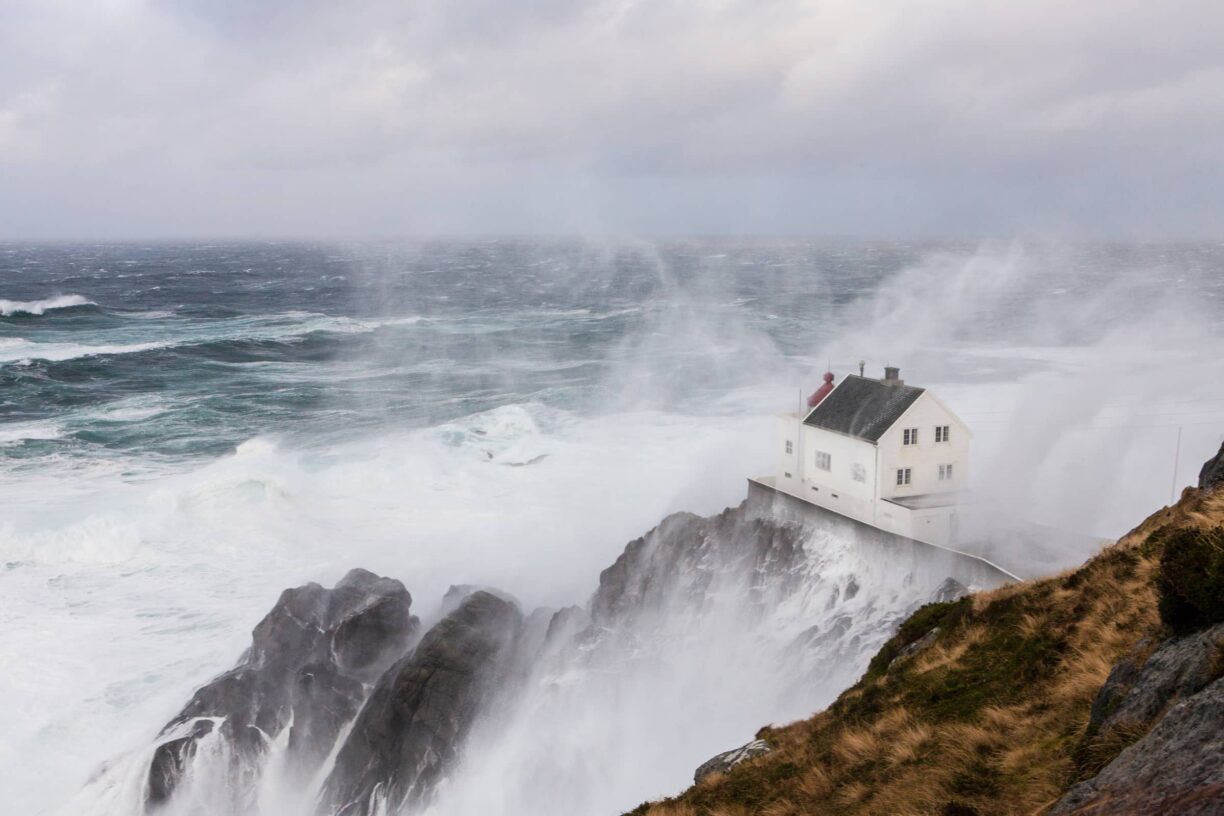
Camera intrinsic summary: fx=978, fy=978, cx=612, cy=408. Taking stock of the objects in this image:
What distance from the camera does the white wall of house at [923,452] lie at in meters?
28.4

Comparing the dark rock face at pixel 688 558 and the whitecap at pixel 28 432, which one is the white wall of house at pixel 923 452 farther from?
the whitecap at pixel 28 432

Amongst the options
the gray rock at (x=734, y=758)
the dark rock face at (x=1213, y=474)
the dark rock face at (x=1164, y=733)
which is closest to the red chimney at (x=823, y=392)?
the dark rock face at (x=1213, y=474)

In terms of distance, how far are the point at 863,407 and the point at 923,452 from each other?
2216mm

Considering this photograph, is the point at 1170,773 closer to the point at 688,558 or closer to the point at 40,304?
the point at 688,558

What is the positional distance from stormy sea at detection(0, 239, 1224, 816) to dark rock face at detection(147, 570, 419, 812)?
43cm

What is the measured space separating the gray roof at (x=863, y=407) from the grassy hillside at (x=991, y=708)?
13553 mm

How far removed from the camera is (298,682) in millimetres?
27750

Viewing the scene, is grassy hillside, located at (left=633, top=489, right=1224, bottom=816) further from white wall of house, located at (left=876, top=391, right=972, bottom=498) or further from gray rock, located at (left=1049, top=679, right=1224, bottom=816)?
white wall of house, located at (left=876, top=391, right=972, bottom=498)

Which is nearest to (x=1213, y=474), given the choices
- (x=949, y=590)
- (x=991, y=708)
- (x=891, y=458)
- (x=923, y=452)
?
(x=991, y=708)

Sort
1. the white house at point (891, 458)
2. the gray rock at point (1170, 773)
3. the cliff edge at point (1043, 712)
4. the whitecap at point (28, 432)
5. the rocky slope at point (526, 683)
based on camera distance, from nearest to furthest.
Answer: the gray rock at point (1170, 773) → the cliff edge at point (1043, 712) → the rocky slope at point (526, 683) → the white house at point (891, 458) → the whitecap at point (28, 432)

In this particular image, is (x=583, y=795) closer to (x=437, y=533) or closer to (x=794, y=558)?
(x=794, y=558)

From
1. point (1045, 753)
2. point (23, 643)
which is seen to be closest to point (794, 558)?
point (1045, 753)

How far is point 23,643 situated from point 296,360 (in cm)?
5160

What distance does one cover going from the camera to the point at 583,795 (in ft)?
78.5
